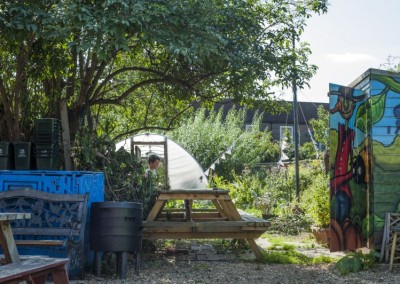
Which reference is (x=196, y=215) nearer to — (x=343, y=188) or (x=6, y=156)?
(x=343, y=188)

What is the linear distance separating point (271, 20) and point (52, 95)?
4.21 m

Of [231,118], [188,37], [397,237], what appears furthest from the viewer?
[231,118]

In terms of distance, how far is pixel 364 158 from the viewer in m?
10.1

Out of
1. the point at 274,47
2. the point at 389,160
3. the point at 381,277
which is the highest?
the point at 274,47

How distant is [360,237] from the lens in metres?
10.1

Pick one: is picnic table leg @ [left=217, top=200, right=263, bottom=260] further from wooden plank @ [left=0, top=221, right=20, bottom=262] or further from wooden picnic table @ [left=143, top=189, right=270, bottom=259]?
wooden plank @ [left=0, top=221, right=20, bottom=262]

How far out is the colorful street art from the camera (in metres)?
9.69

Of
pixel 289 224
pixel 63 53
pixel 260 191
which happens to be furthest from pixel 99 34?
pixel 260 191

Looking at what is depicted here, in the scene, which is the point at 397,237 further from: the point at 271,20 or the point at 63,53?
the point at 63,53

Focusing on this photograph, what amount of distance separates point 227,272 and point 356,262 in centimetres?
189

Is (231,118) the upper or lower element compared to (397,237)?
upper

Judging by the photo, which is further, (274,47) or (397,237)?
(274,47)

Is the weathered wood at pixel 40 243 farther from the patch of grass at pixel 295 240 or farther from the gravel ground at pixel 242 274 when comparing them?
the patch of grass at pixel 295 240

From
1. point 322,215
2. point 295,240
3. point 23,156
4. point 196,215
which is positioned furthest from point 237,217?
point 295,240
